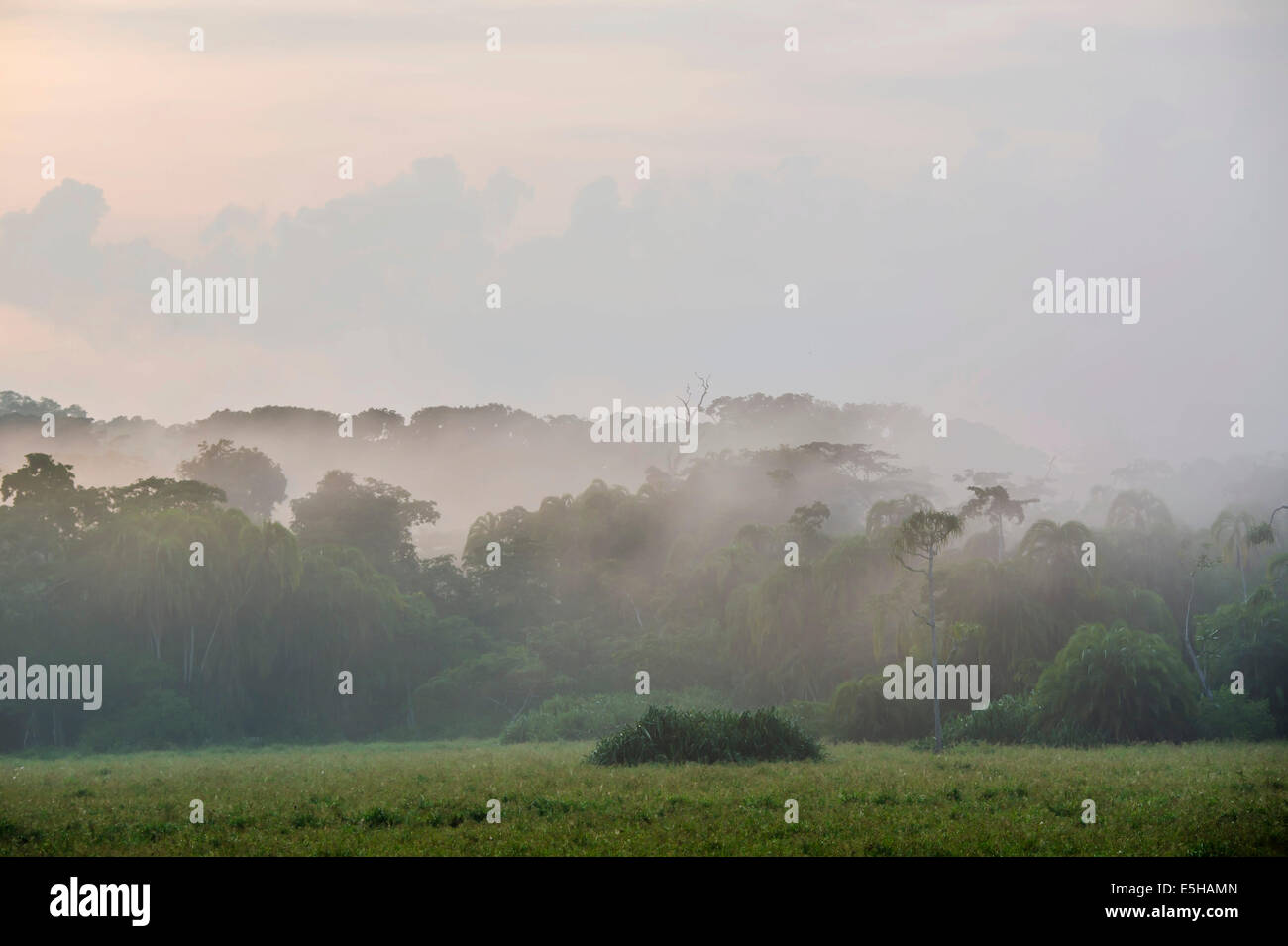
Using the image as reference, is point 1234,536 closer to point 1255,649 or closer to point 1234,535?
point 1234,535

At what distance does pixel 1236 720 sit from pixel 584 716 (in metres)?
19.4

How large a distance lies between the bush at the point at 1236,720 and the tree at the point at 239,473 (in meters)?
40.5

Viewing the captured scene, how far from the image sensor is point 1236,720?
3164cm

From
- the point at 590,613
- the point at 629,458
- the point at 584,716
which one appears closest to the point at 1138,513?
the point at 584,716

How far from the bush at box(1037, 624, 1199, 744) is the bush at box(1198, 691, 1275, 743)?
1.36 ft

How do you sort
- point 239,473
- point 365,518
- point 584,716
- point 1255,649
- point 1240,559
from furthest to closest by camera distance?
1. point 239,473
2. point 365,518
3. point 1240,559
4. point 584,716
5. point 1255,649

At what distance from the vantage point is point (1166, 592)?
4169cm

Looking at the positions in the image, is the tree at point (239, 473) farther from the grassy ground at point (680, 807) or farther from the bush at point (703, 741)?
the bush at point (703, 741)

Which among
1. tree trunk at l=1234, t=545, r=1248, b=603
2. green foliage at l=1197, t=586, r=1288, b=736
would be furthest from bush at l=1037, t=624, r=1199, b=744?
tree trunk at l=1234, t=545, r=1248, b=603

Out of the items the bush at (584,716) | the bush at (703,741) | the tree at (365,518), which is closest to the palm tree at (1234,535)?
the bush at (584,716)

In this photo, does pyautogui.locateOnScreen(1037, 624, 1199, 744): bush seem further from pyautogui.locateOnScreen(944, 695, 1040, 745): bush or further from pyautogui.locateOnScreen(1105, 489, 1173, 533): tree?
pyautogui.locateOnScreen(1105, 489, 1173, 533): tree

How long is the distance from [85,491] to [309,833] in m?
32.6

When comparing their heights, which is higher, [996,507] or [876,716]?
[996,507]
